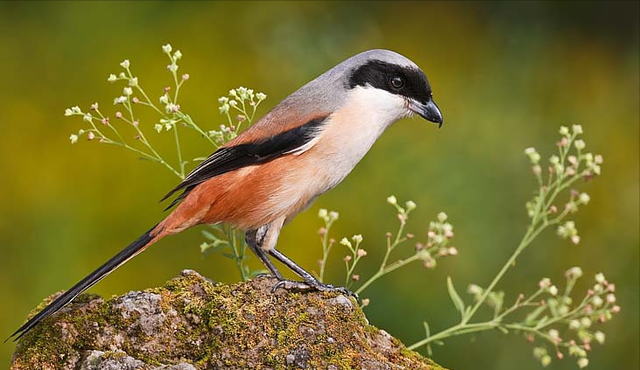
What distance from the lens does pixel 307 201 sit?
13.4 feet

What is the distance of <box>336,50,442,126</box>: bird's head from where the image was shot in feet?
13.7

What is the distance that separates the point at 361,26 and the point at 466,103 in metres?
1.16

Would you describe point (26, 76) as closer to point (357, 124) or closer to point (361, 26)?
point (361, 26)

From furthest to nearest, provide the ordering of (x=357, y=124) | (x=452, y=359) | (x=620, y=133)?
1. (x=620, y=133)
2. (x=452, y=359)
3. (x=357, y=124)

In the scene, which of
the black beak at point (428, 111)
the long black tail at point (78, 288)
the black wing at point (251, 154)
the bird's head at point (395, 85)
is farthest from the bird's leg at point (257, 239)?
the black beak at point (428, 111)

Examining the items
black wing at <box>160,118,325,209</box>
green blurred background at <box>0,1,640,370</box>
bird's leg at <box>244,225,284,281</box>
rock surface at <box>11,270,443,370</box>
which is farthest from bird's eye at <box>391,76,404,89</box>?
green blurred background at <box>0,1,640,370</box>

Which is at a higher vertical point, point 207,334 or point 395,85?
point 395,85

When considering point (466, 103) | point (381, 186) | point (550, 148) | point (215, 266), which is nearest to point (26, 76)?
point (215, 266)

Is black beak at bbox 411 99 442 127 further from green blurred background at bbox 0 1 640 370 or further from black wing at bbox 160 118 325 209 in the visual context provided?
green blurred background at bbox 0 1 640 370

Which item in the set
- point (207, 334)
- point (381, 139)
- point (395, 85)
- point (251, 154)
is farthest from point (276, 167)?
point (381, 139)

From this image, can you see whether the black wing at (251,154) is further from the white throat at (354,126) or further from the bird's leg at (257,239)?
the bird's leg at (257,239)

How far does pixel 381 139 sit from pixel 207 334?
3.77m

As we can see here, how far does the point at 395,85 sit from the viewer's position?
13.8 ft

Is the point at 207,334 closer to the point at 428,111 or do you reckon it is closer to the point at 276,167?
the point at 276,167
